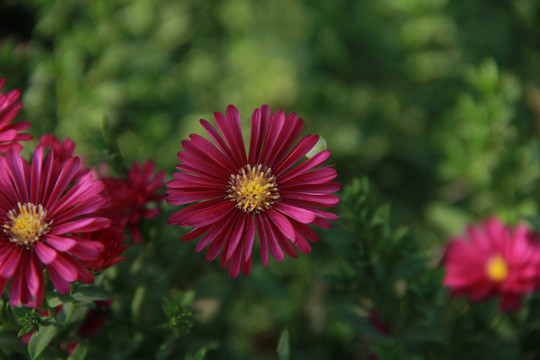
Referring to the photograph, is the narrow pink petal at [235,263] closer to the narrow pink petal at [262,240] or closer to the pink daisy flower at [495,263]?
the narrow pink petal at [262,240]

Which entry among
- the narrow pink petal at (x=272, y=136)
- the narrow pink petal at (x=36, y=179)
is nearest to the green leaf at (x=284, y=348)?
the narrow pink petal at (x=272, y=136)

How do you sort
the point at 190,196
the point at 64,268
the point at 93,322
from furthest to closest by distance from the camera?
1. the point at 93,322
2. the point at 190,196
3. the point at 64,268

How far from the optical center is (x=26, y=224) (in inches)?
37.3

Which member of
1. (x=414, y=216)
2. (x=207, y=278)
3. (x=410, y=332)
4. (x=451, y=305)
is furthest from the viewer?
(x=414, y=216)

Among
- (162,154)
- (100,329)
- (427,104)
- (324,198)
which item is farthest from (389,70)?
(100,329)

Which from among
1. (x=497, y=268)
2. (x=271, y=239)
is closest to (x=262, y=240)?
(x=271, y=239)

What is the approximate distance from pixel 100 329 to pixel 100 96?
1.29 meters

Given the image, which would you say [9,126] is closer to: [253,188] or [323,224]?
[253,188]

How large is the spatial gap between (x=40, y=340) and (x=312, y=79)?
1.84 m

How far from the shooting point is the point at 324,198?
3.21 ft

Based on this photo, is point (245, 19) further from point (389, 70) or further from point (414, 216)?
point (414, 216)

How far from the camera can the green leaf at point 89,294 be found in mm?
947

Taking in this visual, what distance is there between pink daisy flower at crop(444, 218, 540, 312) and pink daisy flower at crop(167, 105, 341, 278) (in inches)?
27.1

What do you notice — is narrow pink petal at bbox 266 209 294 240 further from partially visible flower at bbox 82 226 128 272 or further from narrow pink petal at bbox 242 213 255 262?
partially visible flower at bbox 82 226 128 272
